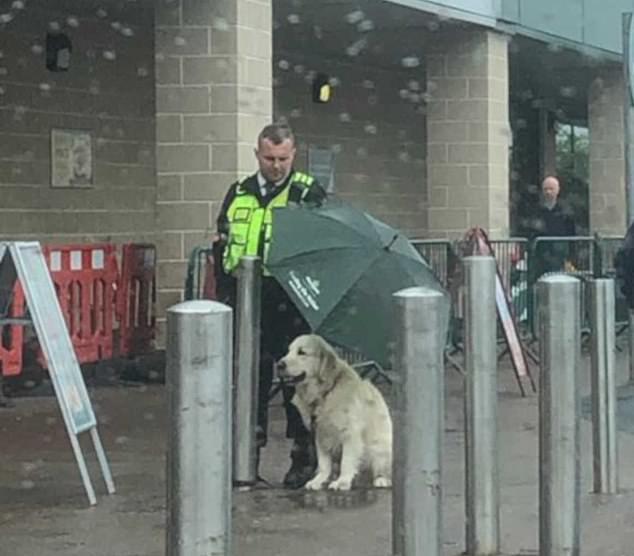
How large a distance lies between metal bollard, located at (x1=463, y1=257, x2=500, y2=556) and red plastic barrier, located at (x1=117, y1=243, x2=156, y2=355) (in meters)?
7.41

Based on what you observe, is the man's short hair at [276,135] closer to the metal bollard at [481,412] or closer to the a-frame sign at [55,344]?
the a-frame sign at [55,344]

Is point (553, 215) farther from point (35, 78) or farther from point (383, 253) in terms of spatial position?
point (383, 253)

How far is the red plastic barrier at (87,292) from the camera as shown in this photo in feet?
44.9

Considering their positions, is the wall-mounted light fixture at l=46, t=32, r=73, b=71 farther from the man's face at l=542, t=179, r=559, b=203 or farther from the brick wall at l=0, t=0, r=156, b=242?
the man's face at l=542, t=179, r=559, b=203

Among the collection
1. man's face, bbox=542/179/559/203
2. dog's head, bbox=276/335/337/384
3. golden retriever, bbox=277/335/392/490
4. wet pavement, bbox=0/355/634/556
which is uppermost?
man's face, bbox=542/179/559/203

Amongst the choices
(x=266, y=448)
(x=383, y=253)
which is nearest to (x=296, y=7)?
(x=266, y=448)

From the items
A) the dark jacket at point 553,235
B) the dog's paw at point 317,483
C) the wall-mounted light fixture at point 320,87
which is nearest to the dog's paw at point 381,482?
the dog's paw at point 317,483

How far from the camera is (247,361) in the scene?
877cm

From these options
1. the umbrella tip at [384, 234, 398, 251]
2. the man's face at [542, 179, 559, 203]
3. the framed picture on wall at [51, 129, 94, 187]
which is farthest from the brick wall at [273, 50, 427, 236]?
the umbrella tip at [384, 234, 398, 251]

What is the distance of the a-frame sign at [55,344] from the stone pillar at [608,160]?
14.9 m

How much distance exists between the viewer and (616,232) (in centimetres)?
2283

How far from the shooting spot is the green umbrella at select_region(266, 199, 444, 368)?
8445 mm

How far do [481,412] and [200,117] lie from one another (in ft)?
23.0

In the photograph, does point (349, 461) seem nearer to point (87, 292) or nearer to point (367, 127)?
point (87, 292)
